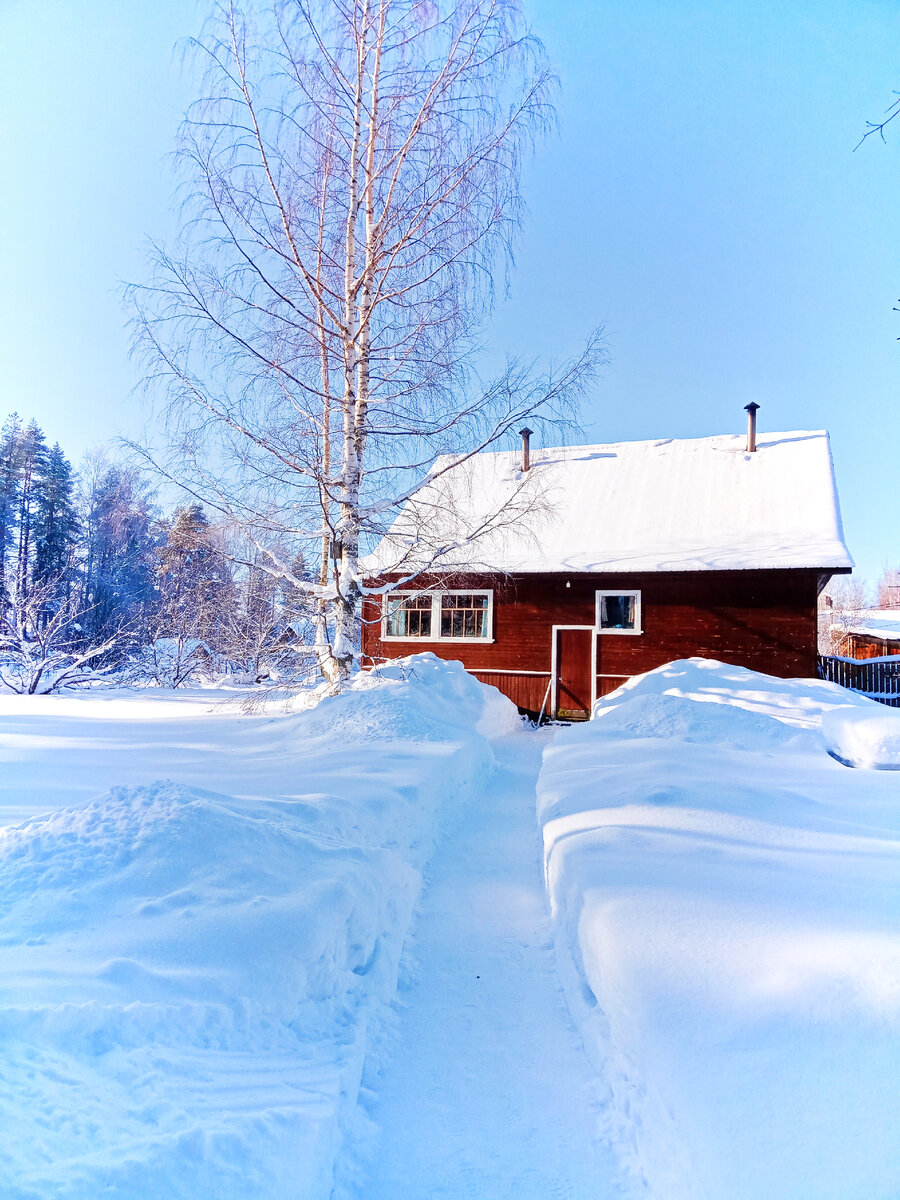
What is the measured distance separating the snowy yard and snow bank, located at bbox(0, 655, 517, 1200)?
10mm

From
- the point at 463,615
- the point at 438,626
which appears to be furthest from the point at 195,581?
the point at 463,615

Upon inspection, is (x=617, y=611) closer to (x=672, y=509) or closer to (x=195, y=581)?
(x=672, y=509)

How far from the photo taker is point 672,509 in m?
14.5

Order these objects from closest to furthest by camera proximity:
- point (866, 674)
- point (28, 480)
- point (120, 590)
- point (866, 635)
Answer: point (866, 674)
point (866, 635)
point (120, 590)
point (28, 480)

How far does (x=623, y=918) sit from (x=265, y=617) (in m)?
9.71

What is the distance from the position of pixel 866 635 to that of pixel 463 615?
20172 mm

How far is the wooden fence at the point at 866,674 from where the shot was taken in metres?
13.5

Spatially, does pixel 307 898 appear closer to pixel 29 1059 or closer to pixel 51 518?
pixel 29 1059

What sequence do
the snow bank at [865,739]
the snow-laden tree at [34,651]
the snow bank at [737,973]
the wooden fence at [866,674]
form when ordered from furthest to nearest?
1. the snow-laden tree at [34,651]
2. the wooden fence at [866,674]
3. the snow bank at [865,739]
4. the snow bank at [737,973]

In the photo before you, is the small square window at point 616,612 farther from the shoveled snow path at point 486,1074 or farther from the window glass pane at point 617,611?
the shoveled snow path at point 486,1074

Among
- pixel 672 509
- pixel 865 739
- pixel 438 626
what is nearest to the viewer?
pixel 865 739

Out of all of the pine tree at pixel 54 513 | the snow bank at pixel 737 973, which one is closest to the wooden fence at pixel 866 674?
the snow bank at pixel 737 973

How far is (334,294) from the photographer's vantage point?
8.01 meters

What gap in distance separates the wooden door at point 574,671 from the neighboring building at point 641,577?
3 centimetres
